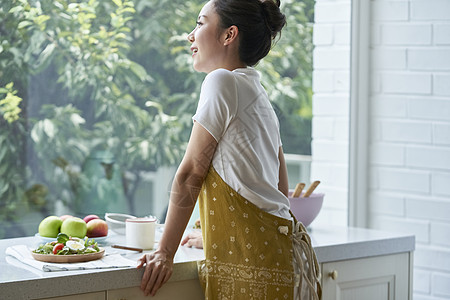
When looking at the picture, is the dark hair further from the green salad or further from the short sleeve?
the green salad

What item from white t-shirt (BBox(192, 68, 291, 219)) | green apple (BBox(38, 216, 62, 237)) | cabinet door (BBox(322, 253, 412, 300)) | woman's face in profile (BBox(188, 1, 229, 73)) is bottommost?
cabinet door (BBox(322, 253, 412, 300))

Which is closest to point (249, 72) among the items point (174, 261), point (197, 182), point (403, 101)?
point (197, 182)

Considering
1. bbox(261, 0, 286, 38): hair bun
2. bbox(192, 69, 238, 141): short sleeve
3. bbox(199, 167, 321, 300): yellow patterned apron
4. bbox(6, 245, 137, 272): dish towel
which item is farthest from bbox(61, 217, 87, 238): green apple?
bbox(261, 0, 286, 38): hair bun

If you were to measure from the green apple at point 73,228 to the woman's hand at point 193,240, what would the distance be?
11.5 inches

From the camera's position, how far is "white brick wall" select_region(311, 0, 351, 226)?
290 centimetres

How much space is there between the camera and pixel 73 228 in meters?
1.94

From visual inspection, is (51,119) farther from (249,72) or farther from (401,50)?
(401,50)

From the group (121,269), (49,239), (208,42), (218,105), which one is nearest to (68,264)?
(121,269)

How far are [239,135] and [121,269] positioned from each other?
0.43 metres

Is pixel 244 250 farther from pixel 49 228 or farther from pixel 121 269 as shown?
pixel 49 228

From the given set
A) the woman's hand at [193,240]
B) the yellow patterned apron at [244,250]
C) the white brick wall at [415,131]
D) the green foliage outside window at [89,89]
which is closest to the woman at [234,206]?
the yellow patterned apron at [244,250]

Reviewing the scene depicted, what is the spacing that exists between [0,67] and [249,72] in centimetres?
83

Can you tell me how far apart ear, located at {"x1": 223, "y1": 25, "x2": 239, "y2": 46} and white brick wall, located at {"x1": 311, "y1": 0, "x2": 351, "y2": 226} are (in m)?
1.17

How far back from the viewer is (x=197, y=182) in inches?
68.0
